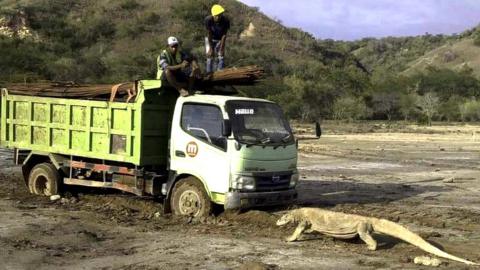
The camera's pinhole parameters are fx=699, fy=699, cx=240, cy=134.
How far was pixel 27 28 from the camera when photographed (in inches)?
2879

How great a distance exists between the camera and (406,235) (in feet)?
30.9

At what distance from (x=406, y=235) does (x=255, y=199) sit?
2.79 m

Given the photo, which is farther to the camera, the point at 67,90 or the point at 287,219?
the point at 67,90

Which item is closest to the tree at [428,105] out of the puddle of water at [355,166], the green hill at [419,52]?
the green hill at [419,52]

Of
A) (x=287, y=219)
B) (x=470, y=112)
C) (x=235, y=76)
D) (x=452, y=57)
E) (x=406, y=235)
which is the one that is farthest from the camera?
(x=452, y=57)

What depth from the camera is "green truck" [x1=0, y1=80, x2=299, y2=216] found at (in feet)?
36.9

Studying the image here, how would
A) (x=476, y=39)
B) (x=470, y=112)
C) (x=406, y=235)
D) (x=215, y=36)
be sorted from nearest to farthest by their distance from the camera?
(x=406, y=235) < (x=215, y=36) < (x=470, y=112) < (x=476, y=39)

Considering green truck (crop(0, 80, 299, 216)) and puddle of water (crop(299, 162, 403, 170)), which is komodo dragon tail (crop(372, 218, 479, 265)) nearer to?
green truck (crop(0, 80, 299, 216))

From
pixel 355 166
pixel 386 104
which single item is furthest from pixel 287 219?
pixel 386 104

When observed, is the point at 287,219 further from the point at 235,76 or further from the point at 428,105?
the point at 428,105

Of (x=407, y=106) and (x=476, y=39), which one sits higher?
(x=476, y=39)

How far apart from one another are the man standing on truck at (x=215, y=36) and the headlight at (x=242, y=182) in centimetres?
367

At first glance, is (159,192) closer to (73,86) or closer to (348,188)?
(73,86)

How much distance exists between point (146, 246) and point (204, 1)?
7131cm
